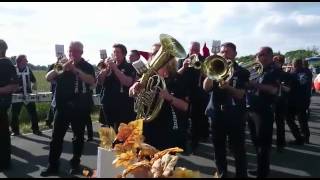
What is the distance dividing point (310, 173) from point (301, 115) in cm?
281

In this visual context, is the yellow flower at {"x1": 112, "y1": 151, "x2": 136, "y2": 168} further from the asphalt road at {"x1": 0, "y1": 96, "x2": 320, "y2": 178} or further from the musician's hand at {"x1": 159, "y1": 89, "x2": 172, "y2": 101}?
the asphalt road at {"x1": 0, "y1": 96, "x2": 320, "y2": 178}

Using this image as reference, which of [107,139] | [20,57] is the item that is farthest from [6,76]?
[20,57]

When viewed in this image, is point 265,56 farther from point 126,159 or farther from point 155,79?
point 126,159

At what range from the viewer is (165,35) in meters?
4.67

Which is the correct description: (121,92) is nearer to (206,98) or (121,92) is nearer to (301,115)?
(206,98)

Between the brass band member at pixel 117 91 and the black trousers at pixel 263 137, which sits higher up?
the brass band member at pixel 117 91

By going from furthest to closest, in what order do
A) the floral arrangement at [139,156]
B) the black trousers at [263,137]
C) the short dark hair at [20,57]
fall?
the short dark hair at [20,57] < the black trousers at [263,137] < the floral arrangement at [139,156]

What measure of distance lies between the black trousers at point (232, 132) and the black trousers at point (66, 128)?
1.95 m

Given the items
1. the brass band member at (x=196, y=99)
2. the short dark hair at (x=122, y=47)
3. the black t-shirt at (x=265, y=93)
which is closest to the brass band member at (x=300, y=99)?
the brass band member at (x=196, y=99)

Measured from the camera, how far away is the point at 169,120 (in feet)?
15.5

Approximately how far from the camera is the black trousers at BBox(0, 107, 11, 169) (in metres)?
7.03

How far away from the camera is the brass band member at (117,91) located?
22.6 ft

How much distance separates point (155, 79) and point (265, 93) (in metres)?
2.41

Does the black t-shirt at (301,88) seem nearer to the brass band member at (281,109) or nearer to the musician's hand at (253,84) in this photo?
the brass band member at (281,109)
